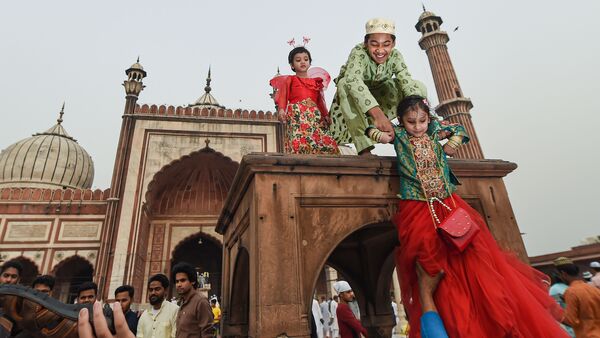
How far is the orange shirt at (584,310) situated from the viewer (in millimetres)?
2309

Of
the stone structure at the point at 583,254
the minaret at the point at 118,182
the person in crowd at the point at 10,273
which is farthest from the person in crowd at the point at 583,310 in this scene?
the minaret at the point at 118,182

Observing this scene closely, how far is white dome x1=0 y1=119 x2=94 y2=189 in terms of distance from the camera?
568 inches

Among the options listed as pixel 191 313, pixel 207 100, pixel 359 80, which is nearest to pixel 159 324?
pixel 191 313

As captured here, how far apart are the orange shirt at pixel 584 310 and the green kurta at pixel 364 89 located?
6.05 ft

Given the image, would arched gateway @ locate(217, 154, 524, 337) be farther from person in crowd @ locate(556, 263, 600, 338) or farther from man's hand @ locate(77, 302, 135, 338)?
person in crowd @ locate(556, 263, 600, 338)

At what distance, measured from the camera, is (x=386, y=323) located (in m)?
2.99

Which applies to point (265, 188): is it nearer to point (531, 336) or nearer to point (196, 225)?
point (531, 336)

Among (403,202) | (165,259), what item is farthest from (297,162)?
(165,259)

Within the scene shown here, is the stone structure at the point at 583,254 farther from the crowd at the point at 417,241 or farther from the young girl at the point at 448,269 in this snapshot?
the young girl at the point at 448,269

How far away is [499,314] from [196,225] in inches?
504

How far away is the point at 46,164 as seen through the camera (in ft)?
48.8

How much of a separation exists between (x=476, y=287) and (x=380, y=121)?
957mm

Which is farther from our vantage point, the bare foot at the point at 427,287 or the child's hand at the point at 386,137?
the child's hand at the point at 386,137

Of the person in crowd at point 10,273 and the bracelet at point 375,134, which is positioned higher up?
the bracelet at point 375,134
